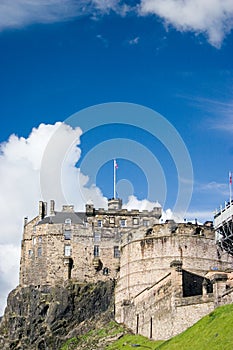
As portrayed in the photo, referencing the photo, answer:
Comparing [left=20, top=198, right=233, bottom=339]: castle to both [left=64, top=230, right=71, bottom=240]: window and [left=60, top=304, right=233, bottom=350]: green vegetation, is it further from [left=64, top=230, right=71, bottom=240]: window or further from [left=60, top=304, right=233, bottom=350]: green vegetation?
[left=60, top=304, right=233, bottom=350]: green vegetation

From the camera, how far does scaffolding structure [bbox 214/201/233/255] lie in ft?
262

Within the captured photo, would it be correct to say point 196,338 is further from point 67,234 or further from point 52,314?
point 67,234

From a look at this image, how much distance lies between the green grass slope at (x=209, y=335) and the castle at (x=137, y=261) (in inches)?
84.8

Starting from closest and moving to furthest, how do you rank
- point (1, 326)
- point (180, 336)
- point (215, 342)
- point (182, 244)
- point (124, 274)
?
point (215, 342) < point (180, 336) < point (182, 244) < point (124, 274) < point (1, 326)

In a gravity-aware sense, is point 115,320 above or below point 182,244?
below

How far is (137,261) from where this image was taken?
88062mm

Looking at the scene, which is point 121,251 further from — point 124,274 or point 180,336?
point 180,336

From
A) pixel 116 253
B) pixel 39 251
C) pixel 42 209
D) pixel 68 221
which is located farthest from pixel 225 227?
pixel 42 209

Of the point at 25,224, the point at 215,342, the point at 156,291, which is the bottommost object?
the point at 215,342

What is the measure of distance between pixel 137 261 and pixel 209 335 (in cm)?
3039

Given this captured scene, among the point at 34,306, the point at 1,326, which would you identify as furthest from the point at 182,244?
the point at 1,326

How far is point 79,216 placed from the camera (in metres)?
104

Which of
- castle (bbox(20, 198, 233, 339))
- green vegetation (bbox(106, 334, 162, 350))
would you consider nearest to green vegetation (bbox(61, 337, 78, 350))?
castle (bbox(20, 198, 233, 339))

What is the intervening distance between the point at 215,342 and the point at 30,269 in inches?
1933
